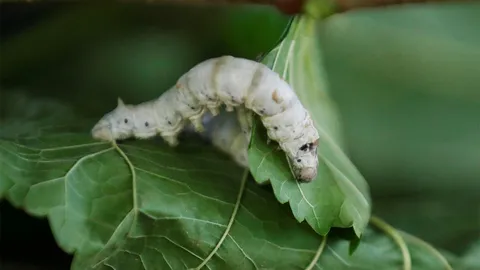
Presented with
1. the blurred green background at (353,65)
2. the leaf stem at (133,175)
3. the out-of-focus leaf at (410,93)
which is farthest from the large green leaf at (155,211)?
the out-of-focus leaf at (410,93)

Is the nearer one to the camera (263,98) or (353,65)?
(263,98)

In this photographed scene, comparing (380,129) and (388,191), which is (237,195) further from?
(380,129)

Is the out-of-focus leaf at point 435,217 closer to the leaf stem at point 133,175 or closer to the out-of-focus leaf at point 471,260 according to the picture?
the out-of-focus leaf at point 471,260

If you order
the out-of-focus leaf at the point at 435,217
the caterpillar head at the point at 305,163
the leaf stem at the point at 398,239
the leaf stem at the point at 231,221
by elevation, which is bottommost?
the out-of-focus leaf at the point at 435,217

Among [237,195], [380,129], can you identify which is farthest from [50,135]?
[380,129]

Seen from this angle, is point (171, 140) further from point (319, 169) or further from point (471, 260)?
point (471, 260)

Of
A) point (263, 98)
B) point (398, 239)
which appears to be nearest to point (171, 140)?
point (263, 98)

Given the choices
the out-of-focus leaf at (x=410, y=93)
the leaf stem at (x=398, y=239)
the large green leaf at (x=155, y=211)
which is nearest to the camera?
the large green leaf at (x=155, y=211)
